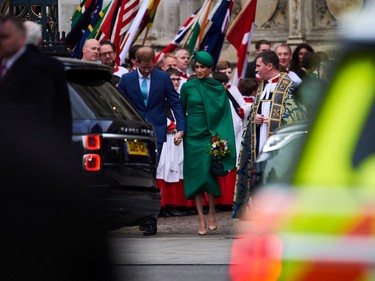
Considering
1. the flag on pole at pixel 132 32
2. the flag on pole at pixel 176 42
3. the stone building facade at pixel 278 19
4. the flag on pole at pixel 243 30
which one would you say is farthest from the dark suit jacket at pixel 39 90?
the stone building facade at pixel 278 19

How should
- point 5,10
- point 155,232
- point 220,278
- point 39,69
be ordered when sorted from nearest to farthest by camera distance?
point 39,69, point 220,278, point 155,232, point 5,10

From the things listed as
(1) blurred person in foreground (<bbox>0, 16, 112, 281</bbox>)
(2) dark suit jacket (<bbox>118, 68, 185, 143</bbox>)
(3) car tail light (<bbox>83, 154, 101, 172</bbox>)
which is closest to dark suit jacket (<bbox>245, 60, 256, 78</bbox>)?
(2) dark suit jacket (<bbox>118, 68, 185, 143</bbox>)

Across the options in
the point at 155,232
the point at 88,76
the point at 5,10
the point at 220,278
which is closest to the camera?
the point at 220,278

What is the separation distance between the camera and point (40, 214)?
5285mm

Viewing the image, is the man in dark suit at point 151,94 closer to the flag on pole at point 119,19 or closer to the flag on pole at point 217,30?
the flag on pole at point 217,30

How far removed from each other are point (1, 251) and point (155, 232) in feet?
33.8

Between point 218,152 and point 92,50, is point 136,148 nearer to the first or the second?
point 218,152

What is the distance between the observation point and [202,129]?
52.3 ft

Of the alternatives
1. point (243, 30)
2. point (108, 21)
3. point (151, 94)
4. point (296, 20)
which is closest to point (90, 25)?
point (108, 21)

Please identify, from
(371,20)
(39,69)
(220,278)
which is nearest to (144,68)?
(220,278)

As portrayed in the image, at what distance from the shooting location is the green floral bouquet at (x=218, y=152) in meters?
15.8

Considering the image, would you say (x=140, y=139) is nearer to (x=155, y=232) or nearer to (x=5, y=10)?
(x=155, y=232)

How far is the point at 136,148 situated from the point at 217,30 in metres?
7.49

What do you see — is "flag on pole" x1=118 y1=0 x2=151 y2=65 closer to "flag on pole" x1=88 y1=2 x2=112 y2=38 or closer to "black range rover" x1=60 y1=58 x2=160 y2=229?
"flag on pole" x1=88 y1=2 x2=112 y2=38
